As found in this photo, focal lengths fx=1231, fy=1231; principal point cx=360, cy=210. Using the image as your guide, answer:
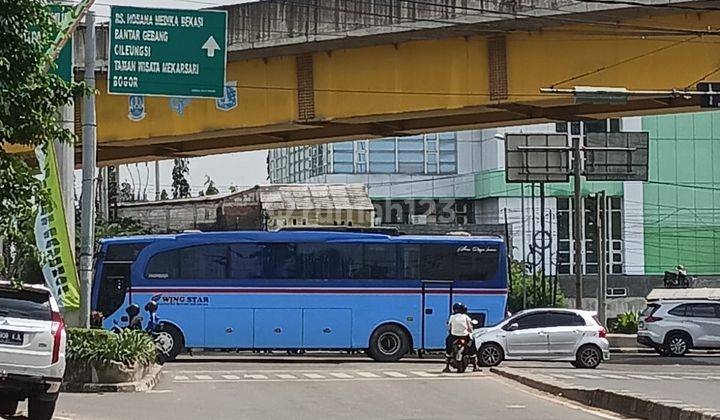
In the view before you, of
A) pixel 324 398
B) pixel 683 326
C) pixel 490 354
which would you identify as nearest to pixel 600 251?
pixel 683 326

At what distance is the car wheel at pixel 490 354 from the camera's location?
30.0m

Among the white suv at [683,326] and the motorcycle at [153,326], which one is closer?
the motorcycle at [153,326]

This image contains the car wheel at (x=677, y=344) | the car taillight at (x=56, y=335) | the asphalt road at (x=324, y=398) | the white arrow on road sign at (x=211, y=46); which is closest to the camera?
the car taillight at (x=56, y=335)

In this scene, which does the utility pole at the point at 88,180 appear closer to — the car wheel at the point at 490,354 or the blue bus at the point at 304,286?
the blue bus at the point at 304,286

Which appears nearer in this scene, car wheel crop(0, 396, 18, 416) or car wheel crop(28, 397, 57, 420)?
car wheel crop(28, 397, 57, 420)

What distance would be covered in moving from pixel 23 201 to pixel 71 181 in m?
9.11

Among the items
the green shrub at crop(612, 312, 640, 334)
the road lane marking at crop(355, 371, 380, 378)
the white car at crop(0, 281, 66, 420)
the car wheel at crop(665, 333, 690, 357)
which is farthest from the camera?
the green shrub at crop(612, 312, 640, 334)

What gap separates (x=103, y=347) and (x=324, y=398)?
357cm

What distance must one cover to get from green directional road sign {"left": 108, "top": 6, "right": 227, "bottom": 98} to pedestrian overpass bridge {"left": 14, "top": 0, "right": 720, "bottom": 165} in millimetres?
2999

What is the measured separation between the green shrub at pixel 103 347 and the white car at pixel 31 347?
4.91m

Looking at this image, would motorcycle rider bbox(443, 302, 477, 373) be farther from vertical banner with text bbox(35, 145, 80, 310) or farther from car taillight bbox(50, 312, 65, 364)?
car taillight bbox(50, 312, 65, 364)

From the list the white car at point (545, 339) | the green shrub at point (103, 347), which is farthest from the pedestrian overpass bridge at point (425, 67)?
the white car at point (545, 339)

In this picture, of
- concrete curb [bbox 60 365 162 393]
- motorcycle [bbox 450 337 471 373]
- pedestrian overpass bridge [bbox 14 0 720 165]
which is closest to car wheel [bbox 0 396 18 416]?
concrete curb [bbox 60 365 162 393]

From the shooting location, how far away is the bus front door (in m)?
33.3
